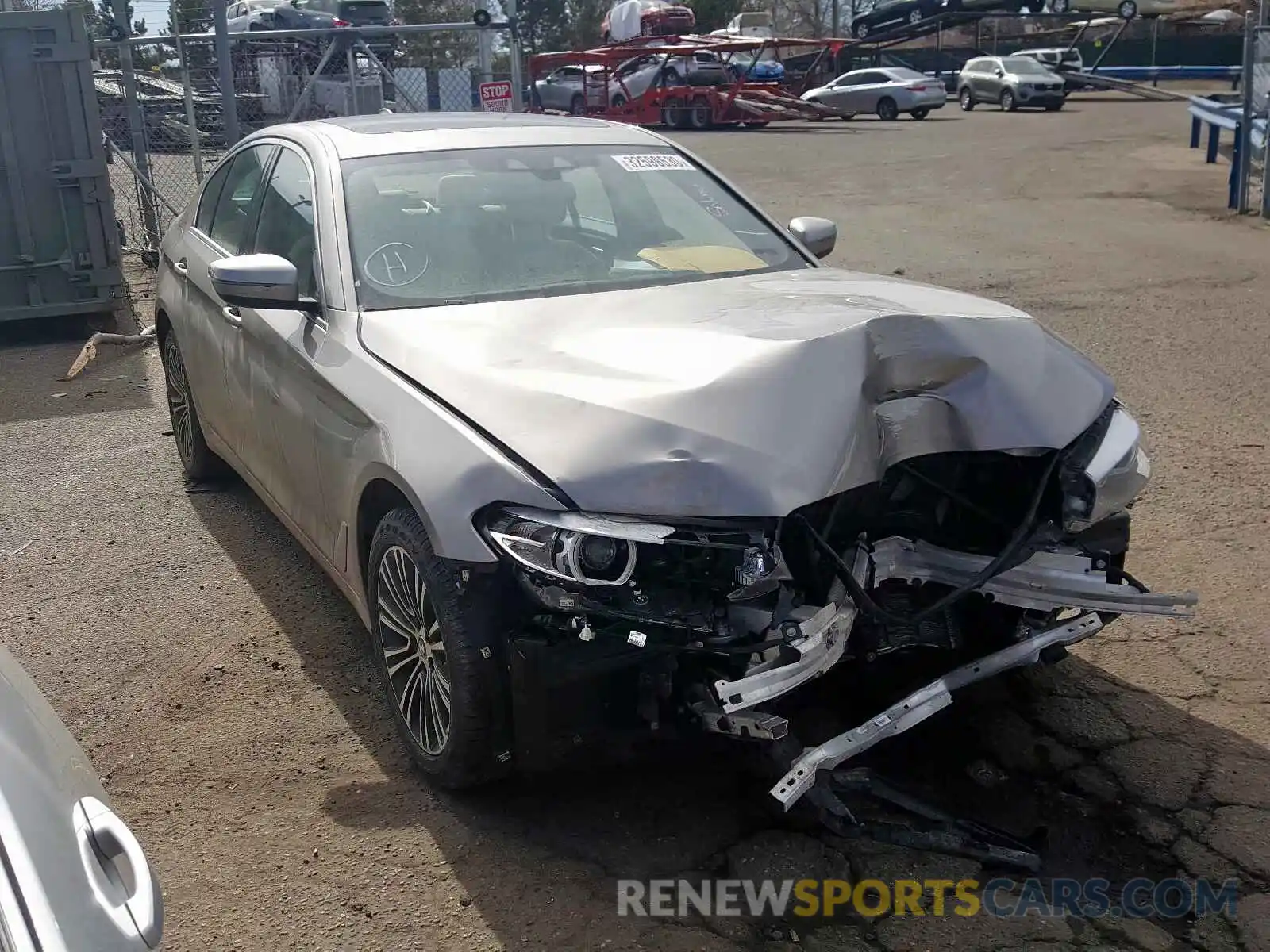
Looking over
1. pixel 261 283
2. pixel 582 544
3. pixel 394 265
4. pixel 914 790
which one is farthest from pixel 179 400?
pixel 914 790

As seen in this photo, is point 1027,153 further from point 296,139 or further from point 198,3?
point 296,139

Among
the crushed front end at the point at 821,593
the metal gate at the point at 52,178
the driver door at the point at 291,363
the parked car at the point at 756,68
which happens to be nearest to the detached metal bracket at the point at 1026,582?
the crushed front end at the point at 821,593

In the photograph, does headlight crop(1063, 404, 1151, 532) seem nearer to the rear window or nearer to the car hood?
the car hood

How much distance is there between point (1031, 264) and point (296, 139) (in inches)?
325

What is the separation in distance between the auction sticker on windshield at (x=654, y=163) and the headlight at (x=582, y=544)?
2193 mm

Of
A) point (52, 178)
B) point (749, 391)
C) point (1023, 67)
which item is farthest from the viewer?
point (1023, 67)

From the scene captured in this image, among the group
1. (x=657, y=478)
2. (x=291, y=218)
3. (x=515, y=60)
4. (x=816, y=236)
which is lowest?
(x=657, y=478)

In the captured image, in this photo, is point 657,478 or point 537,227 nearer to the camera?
point 657,478

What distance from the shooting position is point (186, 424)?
240 inches

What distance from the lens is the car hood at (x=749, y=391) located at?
9.58 ft

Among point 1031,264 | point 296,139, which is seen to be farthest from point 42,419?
point 1031,264

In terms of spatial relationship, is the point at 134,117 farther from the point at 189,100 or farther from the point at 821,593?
the point at 821,593

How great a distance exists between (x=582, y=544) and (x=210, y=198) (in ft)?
12.0

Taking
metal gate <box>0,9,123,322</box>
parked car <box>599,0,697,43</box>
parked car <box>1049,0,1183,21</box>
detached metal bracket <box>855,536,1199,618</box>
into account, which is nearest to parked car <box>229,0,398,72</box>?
metal gate <box>0,9,123,322</box>
